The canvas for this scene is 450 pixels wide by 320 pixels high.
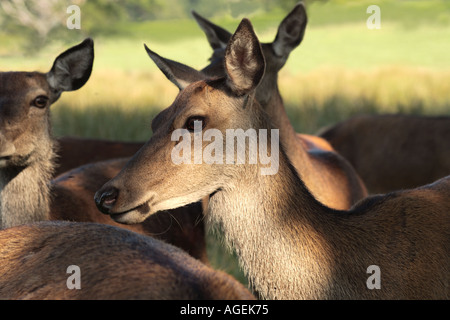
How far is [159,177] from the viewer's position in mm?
3391

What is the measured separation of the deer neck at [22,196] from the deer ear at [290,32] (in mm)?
2225

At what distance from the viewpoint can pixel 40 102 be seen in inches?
193

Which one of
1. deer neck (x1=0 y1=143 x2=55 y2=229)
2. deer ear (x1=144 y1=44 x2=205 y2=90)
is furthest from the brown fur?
deer ear (x1=144 y1=44 x2=205 y2=90)

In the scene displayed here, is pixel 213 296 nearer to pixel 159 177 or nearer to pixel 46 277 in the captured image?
pixel 46 277

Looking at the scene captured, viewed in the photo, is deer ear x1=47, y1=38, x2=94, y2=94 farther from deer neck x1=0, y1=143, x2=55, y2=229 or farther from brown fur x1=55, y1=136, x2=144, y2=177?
brown fur x1=55, y1=136, x2=144, y2=177

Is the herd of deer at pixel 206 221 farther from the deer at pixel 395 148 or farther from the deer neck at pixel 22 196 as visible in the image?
the deer at pixel 395 148

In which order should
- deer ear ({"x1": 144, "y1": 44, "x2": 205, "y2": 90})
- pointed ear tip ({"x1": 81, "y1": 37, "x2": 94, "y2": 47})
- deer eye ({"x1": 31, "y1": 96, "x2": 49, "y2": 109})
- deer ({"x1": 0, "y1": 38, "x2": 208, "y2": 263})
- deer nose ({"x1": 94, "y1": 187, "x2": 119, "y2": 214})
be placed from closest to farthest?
deer nose ({"x1": 94, "y1": 187, "x2": 119, "y2": 214}) → deer ear ({"x1": 144, "y1": 44, "x2": 205, "y2": 90}) → deer ({"x1": 0, "y1": 38, "x2": 208, "y2": 263}) → deer eye ({"x1": 31, "y1": 96, "x2": 49, "y2": 109}) → pointed ear tip ({"x1": 81, "y1": 37, "x2": 94, "y2": 47})

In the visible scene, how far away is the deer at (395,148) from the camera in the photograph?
816 cm

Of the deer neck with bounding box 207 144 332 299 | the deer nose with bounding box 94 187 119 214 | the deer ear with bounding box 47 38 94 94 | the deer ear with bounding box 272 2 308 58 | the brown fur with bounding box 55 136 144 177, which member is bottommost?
the deer neck with bounding box 207 144 332 299

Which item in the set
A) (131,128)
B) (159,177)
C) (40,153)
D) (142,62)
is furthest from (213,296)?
(142,62)

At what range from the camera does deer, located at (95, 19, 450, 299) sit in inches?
134

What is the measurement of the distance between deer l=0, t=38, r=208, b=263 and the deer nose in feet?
3.88

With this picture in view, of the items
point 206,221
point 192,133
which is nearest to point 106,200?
point 192,133

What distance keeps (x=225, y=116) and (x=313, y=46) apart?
18420mm
